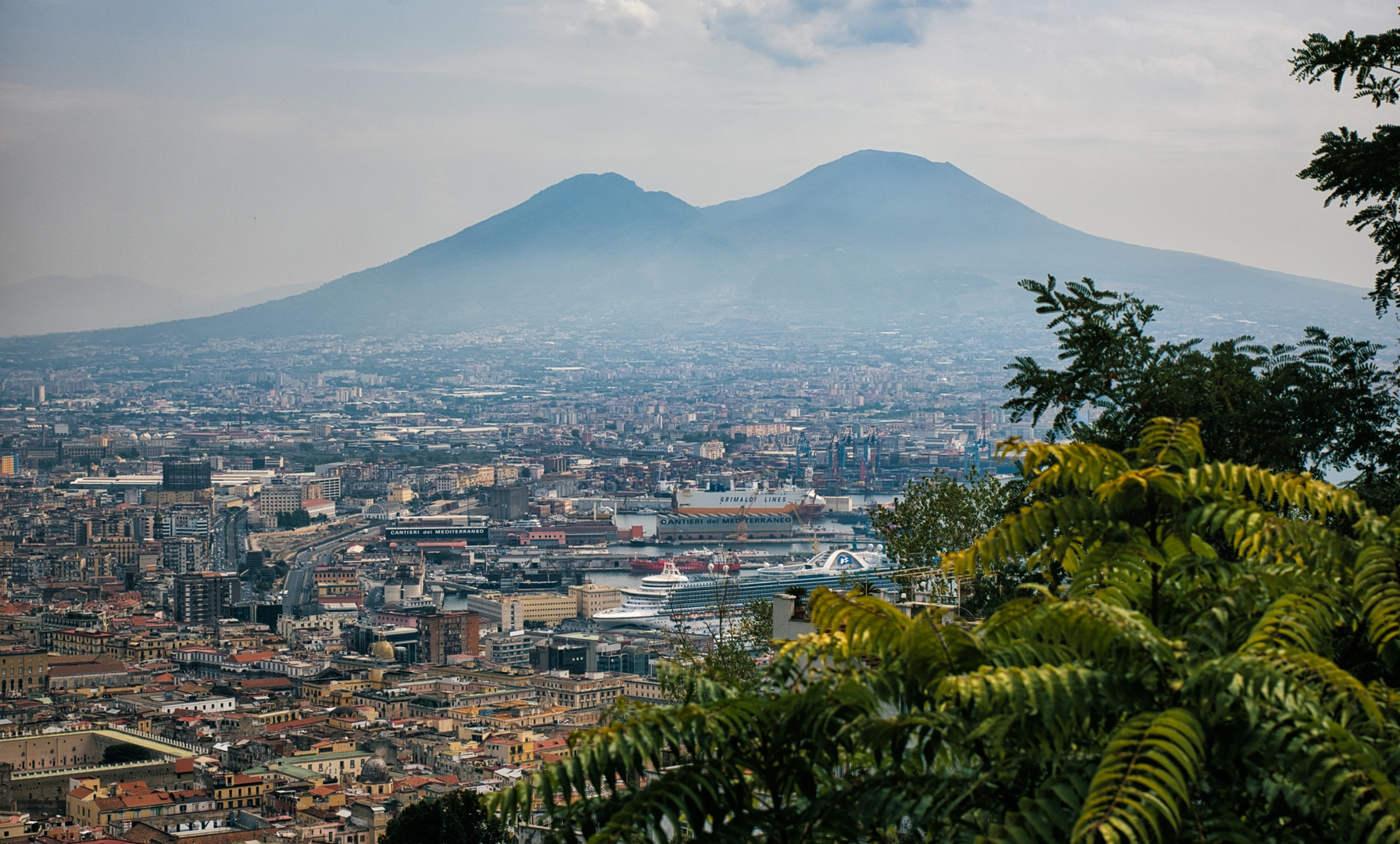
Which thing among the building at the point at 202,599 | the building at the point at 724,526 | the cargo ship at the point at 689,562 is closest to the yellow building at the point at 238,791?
the building at the point at 202,599

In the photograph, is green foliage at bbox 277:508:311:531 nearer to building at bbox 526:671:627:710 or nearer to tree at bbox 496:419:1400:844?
building at bbox 526:671:627:710

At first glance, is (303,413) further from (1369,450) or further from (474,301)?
(1369,450)

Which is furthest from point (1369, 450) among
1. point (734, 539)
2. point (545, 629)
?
point (734, 539)

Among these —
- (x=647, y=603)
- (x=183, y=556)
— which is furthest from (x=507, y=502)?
(x=647, y=603)

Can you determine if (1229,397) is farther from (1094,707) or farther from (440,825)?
(440,825)

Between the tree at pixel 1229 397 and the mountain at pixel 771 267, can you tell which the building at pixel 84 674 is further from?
the mountain at pixel 771 267
